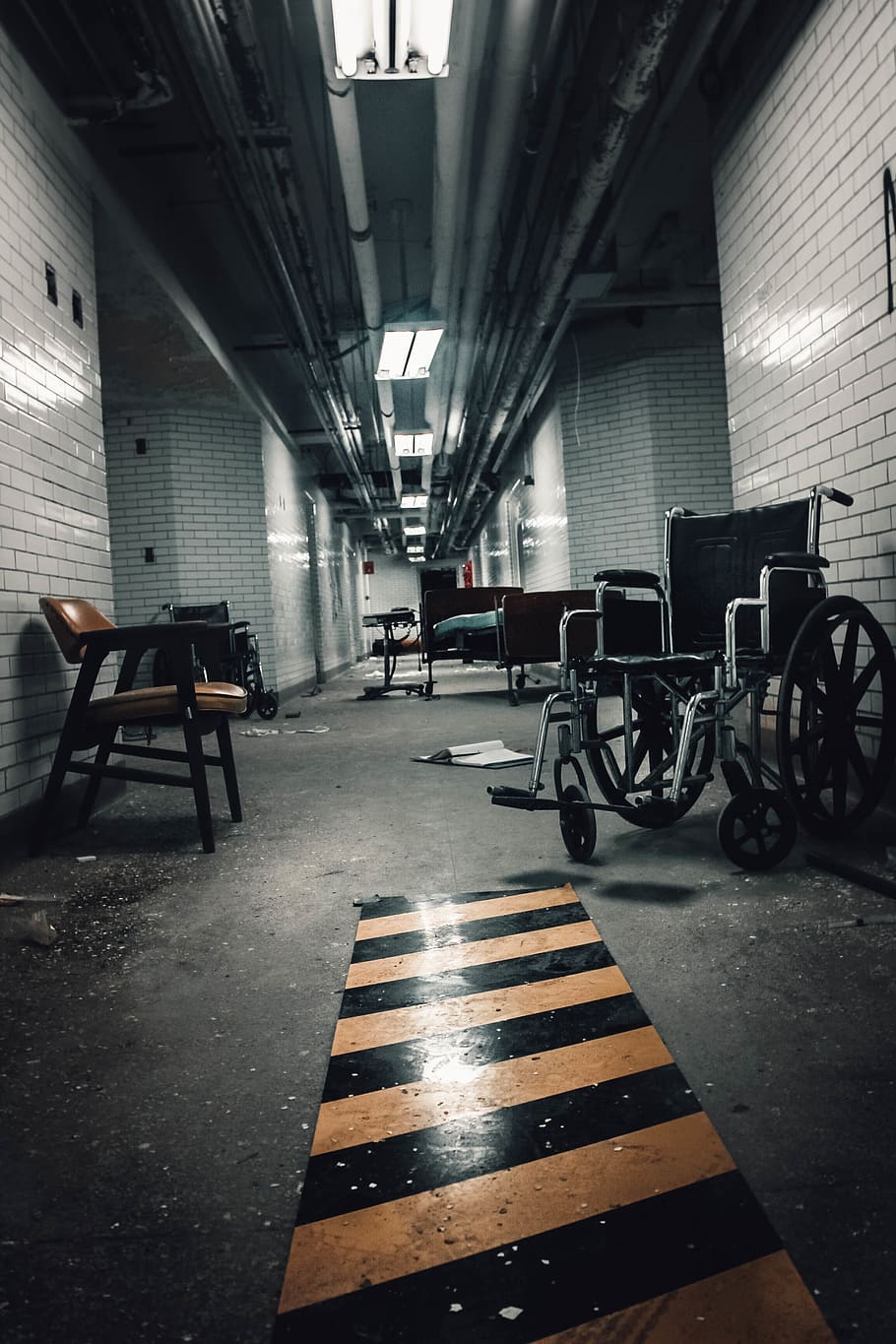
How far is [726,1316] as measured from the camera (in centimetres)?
83

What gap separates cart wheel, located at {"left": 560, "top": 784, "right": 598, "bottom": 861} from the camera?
8.28ft

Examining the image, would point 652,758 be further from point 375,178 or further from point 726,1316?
point 375,178

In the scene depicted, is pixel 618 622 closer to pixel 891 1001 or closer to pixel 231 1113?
pixel 891 1001

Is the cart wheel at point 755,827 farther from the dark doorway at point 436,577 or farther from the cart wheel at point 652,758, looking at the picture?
the dark doorway at point 436,577

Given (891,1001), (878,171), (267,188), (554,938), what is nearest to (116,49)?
(267,188)

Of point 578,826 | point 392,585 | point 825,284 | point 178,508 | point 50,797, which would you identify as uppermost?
point 392,585

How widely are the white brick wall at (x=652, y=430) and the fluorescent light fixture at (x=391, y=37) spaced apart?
18.4 ft

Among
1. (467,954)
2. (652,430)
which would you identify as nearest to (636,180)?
(652,430)

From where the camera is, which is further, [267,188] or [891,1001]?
[267,188]

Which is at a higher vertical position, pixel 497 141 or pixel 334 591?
pixel 497 141

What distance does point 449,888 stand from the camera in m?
2.38

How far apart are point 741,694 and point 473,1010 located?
140 cm

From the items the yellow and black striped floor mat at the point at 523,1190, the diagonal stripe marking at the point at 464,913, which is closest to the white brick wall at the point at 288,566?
the diagonal stripe marking at the point at 464,913

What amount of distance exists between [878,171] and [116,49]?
399cm
